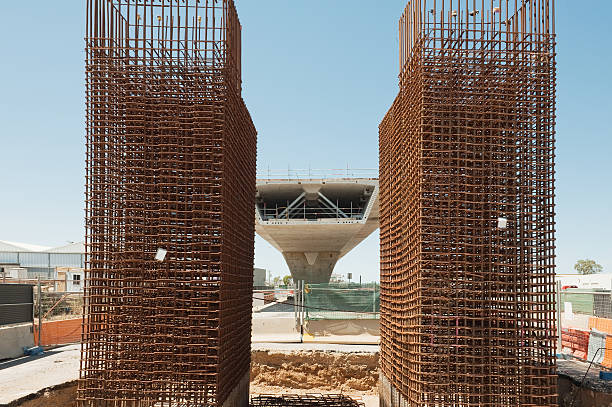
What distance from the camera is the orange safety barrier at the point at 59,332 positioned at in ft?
54.9

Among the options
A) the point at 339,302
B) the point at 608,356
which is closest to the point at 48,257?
the point at 339,302

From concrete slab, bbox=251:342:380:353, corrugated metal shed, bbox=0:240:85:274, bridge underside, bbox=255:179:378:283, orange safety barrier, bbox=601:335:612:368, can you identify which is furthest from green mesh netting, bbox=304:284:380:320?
corrugated metal shed, bbox=0:240:85:274

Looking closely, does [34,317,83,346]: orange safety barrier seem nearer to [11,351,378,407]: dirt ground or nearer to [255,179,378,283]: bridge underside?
[11,351,378,407]: dirt ground

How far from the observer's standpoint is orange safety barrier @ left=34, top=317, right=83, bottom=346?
16734 mm

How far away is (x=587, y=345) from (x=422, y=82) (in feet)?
34.3

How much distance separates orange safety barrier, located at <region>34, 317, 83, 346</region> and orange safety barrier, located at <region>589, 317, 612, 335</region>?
16.6m

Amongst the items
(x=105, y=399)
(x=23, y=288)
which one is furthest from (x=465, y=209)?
(x=23, y=288)

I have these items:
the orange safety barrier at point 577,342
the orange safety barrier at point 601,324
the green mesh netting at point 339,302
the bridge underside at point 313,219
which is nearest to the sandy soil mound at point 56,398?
the green mesh netting at point 339,302

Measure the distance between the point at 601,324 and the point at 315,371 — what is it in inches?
370

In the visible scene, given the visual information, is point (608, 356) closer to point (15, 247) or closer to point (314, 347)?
point (314, 347)

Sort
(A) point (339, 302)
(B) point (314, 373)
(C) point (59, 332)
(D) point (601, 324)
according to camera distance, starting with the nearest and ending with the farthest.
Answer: (D) point (601, 324), (C) point (59, 332), (B) point (314, 373), (A) point (339, 302)

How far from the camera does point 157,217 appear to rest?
31.2 ft

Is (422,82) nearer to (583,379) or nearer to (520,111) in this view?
(520,111)

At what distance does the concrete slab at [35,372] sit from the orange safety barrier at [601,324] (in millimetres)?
14986
